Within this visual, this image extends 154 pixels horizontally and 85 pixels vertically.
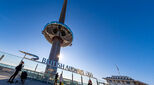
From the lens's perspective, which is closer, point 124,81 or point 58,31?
point 124,81

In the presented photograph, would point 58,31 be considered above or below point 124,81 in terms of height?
above

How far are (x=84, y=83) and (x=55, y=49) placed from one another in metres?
25.9

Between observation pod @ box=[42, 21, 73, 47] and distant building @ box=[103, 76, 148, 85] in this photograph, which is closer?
distant building @ box=[103, 76, 148, 85]

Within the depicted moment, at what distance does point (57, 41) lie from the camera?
41844 mm

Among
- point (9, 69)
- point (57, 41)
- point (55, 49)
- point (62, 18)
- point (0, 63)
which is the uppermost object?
point (62, 18)

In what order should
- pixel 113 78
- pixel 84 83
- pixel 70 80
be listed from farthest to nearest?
pixel 113 78 < pixel 84 83 < pixel 70 80

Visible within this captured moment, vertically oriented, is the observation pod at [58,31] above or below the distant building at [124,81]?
above

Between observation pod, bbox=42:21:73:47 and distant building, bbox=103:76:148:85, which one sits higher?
observation pod, bbox=42:21:73:47

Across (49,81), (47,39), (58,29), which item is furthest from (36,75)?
(47,39)

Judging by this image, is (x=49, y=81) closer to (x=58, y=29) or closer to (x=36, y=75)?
(x=36, y=75)

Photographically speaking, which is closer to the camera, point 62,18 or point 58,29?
point 58,29

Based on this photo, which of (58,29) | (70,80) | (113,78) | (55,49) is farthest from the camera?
(113,78)

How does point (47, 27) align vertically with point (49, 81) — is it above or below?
above

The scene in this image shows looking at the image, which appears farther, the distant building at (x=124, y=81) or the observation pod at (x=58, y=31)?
the observation pod at (x=58, y=31)
